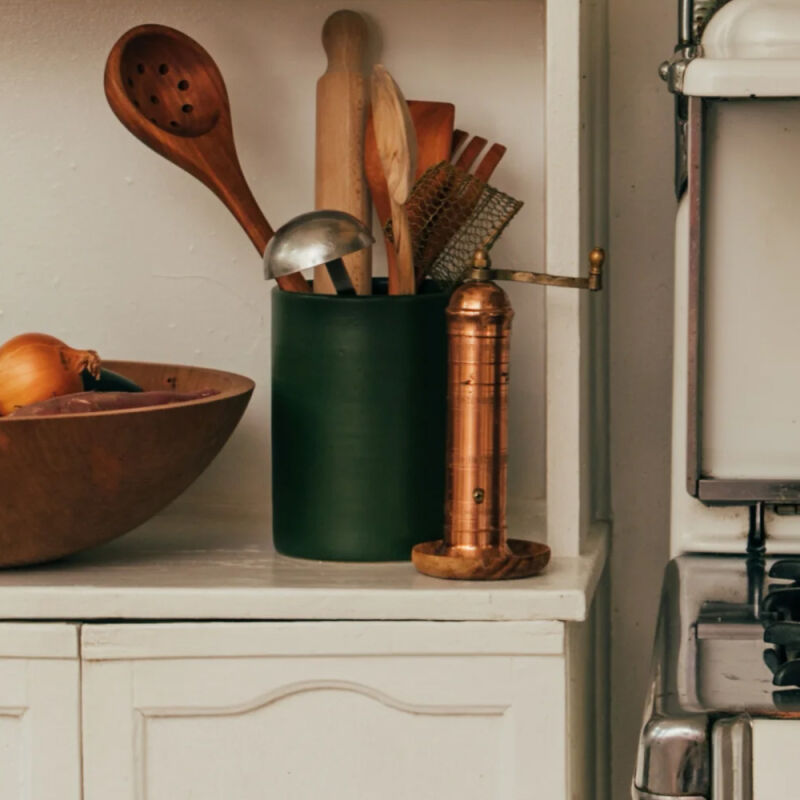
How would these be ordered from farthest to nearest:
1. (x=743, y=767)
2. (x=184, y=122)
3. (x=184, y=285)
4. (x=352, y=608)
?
1. (x=184, y=285)
2. (x=184, y=122)
3. (x=352, y=608)
4. (x=743, y=767)

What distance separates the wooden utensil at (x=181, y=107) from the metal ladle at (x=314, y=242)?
0.39ft

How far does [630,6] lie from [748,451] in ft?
1.57

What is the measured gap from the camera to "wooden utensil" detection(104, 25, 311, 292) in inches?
48.7

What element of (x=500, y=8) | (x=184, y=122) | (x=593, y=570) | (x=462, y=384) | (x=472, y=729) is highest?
(x=500, y=8)

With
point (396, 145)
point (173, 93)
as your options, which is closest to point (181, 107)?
point (173, 93)

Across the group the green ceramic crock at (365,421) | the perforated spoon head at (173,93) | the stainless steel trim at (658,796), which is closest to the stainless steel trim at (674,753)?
the stainless steel trim at (658,796)

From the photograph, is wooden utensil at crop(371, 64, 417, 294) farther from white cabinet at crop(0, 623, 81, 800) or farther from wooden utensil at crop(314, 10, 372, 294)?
white cabinet at crop(0, 623, 81, 800)

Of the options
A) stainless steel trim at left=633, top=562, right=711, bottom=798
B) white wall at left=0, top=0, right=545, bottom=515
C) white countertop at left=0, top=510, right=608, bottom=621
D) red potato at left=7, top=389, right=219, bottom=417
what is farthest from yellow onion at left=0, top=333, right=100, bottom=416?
stainless steel trim at left=633, top=562, right=711, bottom=798

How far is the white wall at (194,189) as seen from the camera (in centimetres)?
135

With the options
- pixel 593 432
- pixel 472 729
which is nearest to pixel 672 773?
pixel 472 729

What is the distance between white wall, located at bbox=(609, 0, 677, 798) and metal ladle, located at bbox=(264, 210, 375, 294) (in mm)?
368

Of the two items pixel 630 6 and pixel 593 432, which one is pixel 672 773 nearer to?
pixel 593 432

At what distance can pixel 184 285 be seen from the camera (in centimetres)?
139

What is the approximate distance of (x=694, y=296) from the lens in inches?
43.3
